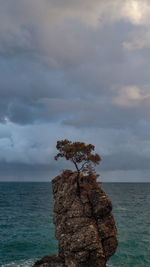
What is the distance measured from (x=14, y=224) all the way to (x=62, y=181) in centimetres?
4154

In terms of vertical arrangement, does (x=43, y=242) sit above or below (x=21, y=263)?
above

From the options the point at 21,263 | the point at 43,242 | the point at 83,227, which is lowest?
the point at 21,263

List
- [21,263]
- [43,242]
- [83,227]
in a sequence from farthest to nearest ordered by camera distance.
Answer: [43,242] → [21,263] → [83,227]

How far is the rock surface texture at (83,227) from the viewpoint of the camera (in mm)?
25141

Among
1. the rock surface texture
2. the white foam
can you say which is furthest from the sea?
the rock surface texture

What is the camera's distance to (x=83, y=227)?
2581cm

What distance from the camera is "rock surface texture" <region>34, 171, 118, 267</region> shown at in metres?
25.1

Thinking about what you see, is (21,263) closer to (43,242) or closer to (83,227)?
(43,242)

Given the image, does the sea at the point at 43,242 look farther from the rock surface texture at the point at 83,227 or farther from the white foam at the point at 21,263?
the rock surface texture at the point at 83,227

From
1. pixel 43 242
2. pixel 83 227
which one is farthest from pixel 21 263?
pixel 83 227

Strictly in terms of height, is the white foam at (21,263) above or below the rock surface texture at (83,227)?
below

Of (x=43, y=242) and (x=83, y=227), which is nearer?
(x=83, y=227)

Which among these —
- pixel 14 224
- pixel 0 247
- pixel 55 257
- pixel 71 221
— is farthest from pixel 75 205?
pixel 14 224

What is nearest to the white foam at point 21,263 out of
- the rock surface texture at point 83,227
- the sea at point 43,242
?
the sea at point 43,242
